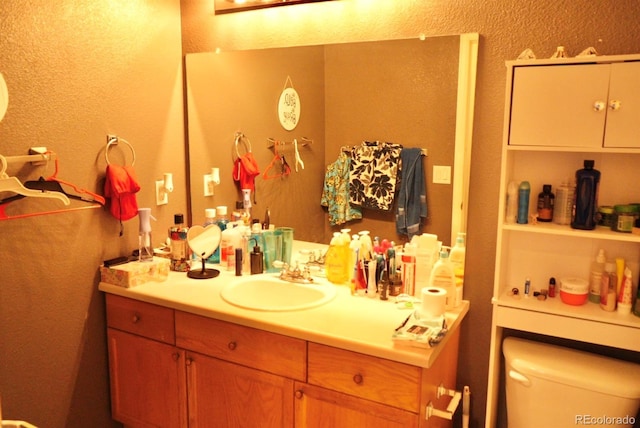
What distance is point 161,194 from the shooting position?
2.44 meters

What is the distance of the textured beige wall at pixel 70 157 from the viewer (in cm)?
190

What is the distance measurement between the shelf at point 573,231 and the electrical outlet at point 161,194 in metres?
1.49

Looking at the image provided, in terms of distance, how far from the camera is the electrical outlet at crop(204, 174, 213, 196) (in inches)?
101

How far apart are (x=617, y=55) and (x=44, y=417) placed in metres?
2.37

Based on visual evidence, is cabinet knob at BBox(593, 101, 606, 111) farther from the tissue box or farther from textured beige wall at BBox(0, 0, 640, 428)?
the tissue box

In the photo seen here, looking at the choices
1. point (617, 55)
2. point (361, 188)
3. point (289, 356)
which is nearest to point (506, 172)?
point (617, 55)

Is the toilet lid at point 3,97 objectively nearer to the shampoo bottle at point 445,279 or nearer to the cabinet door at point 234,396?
the cabinet door at point 234,396

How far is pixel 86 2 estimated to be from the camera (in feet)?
6.76

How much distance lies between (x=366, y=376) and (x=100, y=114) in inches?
57.1

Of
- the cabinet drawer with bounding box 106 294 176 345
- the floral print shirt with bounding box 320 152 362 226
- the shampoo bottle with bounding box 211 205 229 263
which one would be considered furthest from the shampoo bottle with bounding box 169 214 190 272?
the floral print shirt with bounding box 320 152 362 226

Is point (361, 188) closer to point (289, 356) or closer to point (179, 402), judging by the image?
point (289, 356)

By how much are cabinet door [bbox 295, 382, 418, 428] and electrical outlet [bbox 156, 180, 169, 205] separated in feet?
3.67

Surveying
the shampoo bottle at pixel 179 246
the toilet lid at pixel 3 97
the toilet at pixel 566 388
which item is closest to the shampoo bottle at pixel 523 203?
the toilet at pixel 566 388

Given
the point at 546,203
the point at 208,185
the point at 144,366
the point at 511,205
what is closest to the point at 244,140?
the point at 208,185
